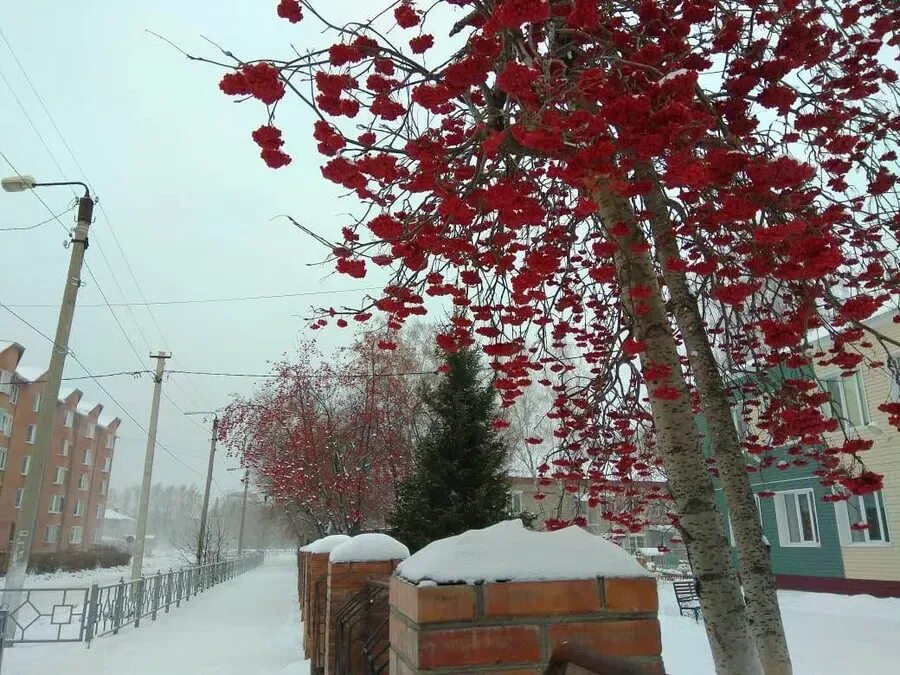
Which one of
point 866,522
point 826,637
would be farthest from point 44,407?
point 866,522

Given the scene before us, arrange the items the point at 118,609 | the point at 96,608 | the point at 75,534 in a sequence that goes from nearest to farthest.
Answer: the point at 96,608
the point at 118,609
the point at 75,534

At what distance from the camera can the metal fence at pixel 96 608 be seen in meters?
9.66

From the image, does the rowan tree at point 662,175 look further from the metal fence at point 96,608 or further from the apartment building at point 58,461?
the apartment building at point 58,461

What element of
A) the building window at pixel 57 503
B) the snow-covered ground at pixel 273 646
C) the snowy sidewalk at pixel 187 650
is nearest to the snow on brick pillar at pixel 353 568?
the snow-covered ground at pixel 273 646

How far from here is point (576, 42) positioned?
12.7 feet

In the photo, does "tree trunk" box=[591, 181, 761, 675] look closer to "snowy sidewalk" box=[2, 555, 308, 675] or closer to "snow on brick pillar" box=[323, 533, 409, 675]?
"snow on brick pillar" box=[323, 533, 409, 675]

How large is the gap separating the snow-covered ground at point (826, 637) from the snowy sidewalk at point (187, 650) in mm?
5434

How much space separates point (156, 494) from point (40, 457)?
135m

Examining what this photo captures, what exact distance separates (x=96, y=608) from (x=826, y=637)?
40.9 ft

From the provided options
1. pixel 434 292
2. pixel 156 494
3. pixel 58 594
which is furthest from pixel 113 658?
pixel 156 494

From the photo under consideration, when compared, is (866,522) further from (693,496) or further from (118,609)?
(118,609)

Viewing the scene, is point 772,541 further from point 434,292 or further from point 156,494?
point 156,494

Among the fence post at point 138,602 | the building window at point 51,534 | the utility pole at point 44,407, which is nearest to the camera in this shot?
the utility pole at point 44,407

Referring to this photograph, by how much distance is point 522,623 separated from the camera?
Result: 1515 millimetres
